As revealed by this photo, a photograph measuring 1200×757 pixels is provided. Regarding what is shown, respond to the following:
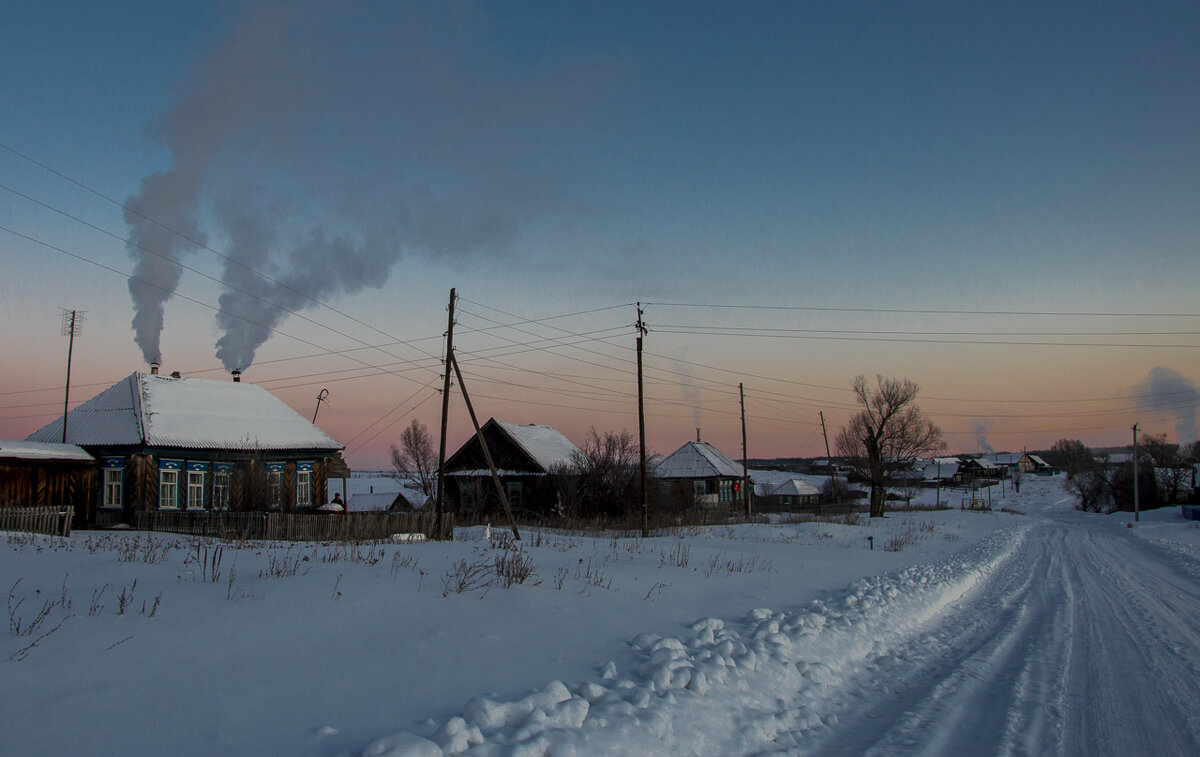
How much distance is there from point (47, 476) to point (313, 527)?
14.8 meters

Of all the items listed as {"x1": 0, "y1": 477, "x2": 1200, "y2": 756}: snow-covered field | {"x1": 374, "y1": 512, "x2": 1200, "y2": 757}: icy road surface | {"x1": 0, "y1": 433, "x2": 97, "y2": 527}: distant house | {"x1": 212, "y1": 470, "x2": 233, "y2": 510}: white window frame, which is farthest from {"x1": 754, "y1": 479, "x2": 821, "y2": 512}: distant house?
{"x1": 374, "y1": 512, "x2": 1200, "y2": 757}: icy road surface

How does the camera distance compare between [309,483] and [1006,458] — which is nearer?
[309,483]

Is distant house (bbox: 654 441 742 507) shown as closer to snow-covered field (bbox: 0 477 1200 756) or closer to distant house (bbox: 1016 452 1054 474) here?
snow-covered field (bbox: 0 477 1200 756)

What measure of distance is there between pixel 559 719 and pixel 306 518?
62.0 ft

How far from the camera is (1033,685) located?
20.9ft

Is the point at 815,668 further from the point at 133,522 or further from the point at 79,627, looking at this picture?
the point at 133,522

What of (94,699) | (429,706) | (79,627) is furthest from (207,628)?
(429,706)

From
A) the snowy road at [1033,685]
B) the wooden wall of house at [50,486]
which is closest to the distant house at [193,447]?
the wooden wall of house at [50,486]

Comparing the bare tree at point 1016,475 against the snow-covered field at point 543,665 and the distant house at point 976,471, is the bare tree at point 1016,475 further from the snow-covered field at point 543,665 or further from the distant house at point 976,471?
the snow-covered field at point 543,665

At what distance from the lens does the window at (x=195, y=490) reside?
30000 mm

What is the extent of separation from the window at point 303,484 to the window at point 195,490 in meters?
4.12

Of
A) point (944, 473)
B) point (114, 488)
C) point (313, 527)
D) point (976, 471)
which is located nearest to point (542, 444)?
point (114, 488)

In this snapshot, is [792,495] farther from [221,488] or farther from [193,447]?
[193,447]

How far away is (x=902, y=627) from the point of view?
352 inches
